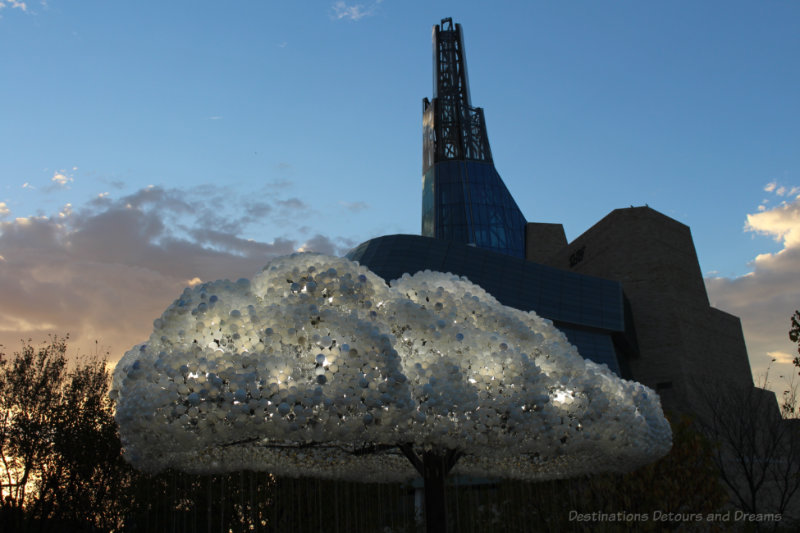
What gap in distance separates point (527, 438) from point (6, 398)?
974 inches

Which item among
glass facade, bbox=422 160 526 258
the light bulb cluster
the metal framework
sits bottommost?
the light bulb cluster

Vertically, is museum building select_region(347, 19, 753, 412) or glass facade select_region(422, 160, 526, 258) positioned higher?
glass facade select_region(422, 160, 526, 258)

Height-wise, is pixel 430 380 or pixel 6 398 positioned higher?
pixel 6 398

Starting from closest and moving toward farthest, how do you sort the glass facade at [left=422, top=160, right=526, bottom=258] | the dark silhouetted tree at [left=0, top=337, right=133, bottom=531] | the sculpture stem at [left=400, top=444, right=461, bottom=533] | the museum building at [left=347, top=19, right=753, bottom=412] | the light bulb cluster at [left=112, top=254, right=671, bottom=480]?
the light bulb cluster at [left=112, top=254, right=671, bottom=480], the sculpture stem at [left=400, top=444, right=461, bottom=533], the dark silhouetted tree at [left=0, top=337, right=133, bottom=531], the museum building at [left=347, top=19, right=753, bottom=412], the glass facade at [left=422, top=160, right=526, bottom=258]

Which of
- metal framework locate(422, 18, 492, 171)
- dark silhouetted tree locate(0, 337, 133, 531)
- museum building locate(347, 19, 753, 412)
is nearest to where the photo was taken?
dark silhouetted tree locate(0, 337, 133, 531)

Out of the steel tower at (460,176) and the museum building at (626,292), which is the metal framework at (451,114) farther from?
the museum building at (626,292)

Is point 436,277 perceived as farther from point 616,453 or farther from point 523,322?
point 616,453

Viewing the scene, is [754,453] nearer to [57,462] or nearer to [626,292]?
[626,292]

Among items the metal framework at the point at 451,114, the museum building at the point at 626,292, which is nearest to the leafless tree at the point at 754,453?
the museum building at the point at 626,292

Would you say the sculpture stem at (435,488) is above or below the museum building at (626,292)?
below

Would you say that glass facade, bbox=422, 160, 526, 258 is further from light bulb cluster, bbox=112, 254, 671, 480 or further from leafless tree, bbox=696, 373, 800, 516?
light bulb cluster, bbox=112, 254, 671, 480

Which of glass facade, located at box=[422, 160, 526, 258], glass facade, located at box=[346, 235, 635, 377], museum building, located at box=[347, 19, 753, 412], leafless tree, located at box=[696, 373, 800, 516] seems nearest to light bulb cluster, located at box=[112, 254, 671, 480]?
leafless tree, located at box=[696, 373, 800, 516]

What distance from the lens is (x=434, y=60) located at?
76125mm

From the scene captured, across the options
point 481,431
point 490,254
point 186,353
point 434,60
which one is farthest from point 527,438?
point 434,60
